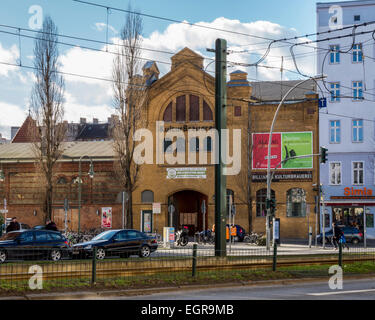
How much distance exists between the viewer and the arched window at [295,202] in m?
49.9

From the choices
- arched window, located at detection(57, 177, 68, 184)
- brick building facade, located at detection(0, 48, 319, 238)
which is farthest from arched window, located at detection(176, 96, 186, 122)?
arched window, located at detection(57, 177, 68, 184)

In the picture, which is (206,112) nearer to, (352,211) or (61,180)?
(352,211)

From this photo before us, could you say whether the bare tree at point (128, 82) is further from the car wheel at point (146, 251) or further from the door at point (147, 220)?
the car wheel at point (146, 251)

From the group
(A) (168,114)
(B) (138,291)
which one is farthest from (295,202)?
(B) (138,291)

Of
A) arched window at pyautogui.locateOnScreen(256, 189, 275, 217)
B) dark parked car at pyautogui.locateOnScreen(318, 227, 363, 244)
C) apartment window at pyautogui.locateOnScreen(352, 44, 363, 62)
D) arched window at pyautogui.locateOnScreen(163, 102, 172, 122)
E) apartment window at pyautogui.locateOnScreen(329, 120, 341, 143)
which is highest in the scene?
apartment window at pyautogui.locateOnScreen(352, 44, 363, 62)

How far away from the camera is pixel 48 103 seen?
4422cm

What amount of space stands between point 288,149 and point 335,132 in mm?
4088

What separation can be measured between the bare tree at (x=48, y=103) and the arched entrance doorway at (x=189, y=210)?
13.2 meters

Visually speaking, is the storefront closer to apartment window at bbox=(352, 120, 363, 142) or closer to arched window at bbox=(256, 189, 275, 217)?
apartment window at bbox=(352, 120, 363, 142)

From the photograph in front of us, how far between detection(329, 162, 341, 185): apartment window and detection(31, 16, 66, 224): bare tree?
21481 mm

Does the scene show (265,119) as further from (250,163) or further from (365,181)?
(365,181)

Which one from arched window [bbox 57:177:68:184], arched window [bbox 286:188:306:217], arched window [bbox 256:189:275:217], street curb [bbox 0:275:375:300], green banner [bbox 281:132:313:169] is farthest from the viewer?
arched window [bbox 57:177:68:184]

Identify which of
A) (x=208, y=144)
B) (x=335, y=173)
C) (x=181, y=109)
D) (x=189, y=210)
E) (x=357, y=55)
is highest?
(x=357, y=55)

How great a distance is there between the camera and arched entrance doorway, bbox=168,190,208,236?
54531mm
